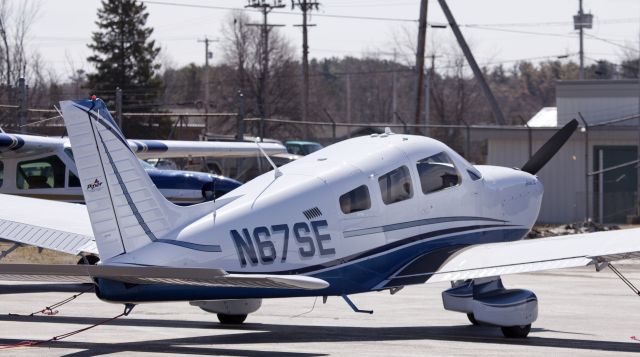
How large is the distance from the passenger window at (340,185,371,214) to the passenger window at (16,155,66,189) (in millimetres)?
9167

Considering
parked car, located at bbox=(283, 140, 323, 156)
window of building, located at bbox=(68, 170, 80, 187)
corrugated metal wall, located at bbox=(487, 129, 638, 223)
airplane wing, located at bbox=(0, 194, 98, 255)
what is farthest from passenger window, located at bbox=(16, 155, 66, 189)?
parked car, located at bbox=(283, 140, 323, 156)

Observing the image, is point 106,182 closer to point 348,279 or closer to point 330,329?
point 348,279

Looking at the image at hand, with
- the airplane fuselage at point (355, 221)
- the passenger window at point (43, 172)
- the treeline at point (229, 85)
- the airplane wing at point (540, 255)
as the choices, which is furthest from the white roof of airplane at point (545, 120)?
the airplane wing at point (540, 255)

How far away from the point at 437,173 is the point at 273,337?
277 centimetres

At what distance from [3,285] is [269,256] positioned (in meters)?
8.23

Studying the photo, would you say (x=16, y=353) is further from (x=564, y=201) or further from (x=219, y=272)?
(x=564, y=201)

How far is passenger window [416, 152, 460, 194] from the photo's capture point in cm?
1341

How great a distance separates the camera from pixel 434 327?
13695 mm

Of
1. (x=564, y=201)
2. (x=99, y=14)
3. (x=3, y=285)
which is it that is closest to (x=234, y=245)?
(x=3, y=285)

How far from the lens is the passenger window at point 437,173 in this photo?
1341 cm

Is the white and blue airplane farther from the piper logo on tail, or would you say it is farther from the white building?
the white building

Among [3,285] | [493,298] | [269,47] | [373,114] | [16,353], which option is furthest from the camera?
[373,114]

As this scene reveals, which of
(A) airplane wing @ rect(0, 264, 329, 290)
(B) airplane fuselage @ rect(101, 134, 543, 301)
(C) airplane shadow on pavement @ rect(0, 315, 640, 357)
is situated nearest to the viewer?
(A) airplane wing @ rect(0, 264, 329, 290)

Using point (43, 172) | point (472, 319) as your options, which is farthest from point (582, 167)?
point (472, 319)
